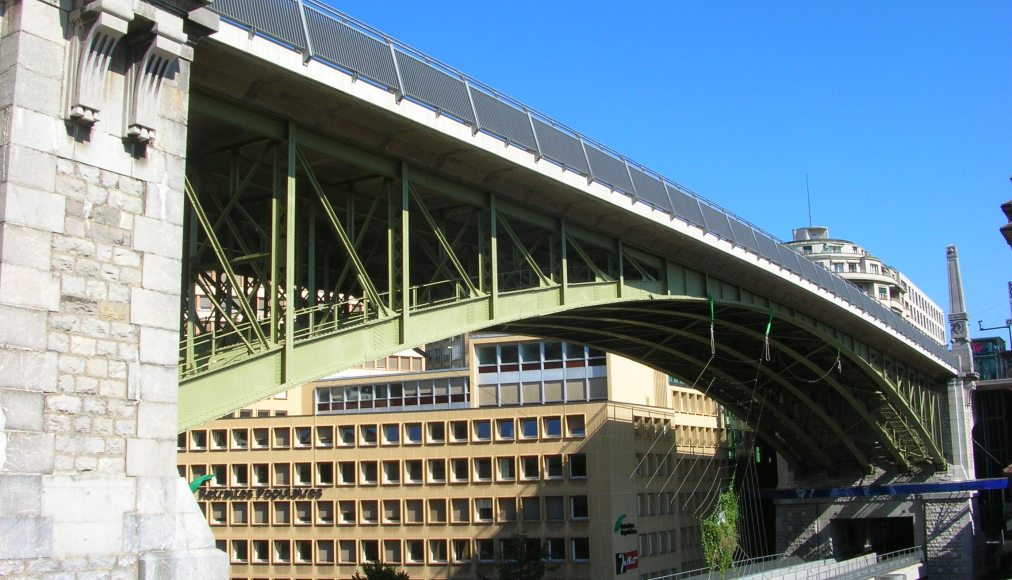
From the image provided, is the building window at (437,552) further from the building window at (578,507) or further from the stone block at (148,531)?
the stone block at (148,531)

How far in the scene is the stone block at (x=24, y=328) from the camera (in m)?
11.2

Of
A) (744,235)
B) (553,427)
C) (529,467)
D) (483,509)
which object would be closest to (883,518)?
(553,427)

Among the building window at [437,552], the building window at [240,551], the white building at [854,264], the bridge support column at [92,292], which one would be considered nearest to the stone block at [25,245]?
the bridge support column at [92,292]

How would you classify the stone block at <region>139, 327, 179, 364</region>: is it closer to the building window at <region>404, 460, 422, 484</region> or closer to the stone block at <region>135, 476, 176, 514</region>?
the stone block at <region>135, 476, 176, 514</region>

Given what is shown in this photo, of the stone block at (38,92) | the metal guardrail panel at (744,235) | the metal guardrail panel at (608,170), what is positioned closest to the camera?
the stone block at (38,92)

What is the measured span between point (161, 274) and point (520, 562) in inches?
1610

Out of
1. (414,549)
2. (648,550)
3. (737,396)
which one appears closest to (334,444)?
(414,549)

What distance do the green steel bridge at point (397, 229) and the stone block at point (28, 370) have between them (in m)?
3.83

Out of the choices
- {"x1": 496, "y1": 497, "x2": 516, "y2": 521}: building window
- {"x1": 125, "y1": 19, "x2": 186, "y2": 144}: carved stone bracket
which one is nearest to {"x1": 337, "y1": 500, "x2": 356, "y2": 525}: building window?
{"x1": 496, "y1": 497, "x2": 516, "y2": 521}: building window

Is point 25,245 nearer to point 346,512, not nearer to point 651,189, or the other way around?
point 651,189

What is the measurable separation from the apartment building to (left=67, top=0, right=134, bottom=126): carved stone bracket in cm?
4305

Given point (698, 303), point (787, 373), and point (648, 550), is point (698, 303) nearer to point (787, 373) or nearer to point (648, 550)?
point (787, 373)

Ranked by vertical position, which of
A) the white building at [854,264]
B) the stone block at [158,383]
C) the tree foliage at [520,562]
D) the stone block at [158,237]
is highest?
the white building at [854,264]

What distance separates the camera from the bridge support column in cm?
1128
